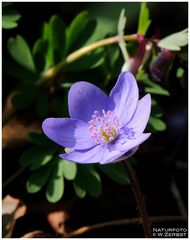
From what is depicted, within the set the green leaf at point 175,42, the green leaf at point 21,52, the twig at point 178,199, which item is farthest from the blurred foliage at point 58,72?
the twig at point 178,199

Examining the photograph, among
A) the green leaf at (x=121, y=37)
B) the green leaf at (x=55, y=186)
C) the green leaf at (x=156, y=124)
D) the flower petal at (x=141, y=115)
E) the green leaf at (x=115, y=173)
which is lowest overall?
the green leaf at (x=55, y=186)

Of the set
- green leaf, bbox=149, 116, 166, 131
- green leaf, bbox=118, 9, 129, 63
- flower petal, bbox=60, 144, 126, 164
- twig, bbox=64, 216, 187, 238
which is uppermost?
green leaf, bbox=118, 9, 129, 63

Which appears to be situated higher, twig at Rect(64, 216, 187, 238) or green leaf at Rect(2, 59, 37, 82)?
green leaf at Rect(2, 59, 37, 82)

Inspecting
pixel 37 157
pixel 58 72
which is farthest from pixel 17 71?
pixel 37 157

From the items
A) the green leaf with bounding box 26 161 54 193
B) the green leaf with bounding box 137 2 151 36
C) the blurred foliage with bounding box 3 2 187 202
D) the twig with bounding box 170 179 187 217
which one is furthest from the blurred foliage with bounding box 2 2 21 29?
the twig with bounding box 170 179 187 217

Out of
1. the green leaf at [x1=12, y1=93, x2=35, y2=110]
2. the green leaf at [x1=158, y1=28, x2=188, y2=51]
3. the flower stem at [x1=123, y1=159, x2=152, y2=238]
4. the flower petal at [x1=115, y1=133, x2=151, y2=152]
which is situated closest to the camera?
the flower petal at [x1=115, y1=133, x2=151, y2=152]

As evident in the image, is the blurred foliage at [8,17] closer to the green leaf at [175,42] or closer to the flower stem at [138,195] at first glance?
the green leaf at [175,42]

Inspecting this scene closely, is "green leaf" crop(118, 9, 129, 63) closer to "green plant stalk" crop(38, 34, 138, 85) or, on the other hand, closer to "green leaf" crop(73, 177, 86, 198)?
"green plant stalk" crop(38, 34, 138, 85)

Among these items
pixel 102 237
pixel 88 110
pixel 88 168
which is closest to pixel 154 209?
pixel 102 237
